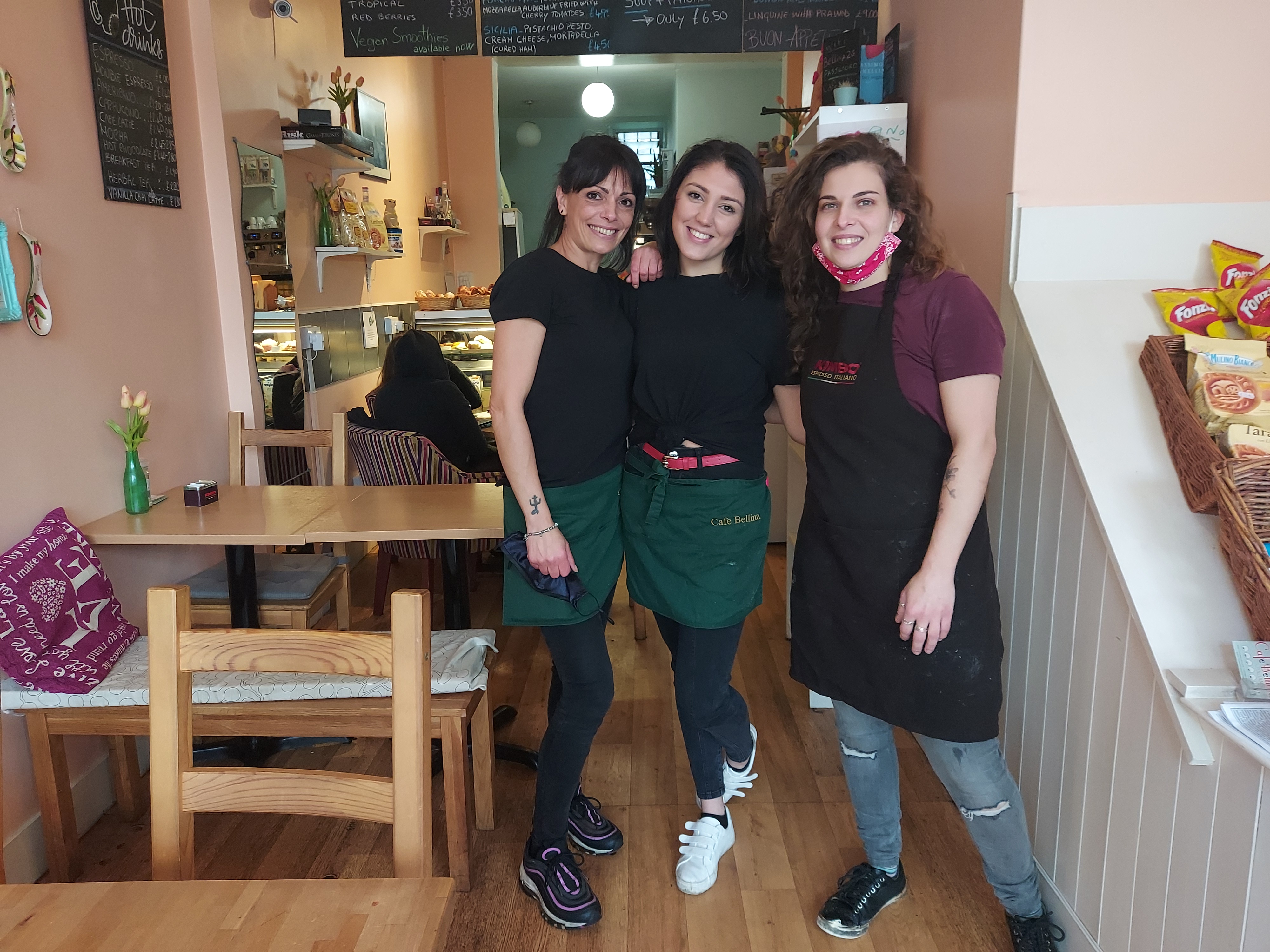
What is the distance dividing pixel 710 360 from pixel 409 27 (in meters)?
2.72

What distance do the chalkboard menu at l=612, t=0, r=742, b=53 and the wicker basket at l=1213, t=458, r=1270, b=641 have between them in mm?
2816

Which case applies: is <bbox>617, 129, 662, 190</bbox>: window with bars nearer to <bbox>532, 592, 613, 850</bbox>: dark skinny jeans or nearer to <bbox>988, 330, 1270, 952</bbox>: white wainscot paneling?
<bbox>988, 330, 1270, 952</bbox>: white wainscot paneling

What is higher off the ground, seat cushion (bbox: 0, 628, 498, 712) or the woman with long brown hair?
the woman with long brown hair

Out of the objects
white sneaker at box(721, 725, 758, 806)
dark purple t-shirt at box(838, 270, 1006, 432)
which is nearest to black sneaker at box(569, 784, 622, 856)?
white sneaker at box(721, 725, 758, 806)

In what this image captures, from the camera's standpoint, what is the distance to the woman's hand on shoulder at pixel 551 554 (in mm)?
1823

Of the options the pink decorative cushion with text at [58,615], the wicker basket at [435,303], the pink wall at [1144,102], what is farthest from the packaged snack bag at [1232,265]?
the wicker basket at [435,303]

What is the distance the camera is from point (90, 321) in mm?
2512

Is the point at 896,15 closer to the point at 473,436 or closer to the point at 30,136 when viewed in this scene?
the point at 473,436

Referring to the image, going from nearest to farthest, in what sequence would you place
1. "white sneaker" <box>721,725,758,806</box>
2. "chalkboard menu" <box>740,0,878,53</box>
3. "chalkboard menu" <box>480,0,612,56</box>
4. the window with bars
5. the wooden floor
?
the wooden floor < "white sneaker" <box>721,725,758,806</box> < "chalkboard menu" <box>740,0,878,53</box> < "chalkboard menu" <box>480,0,612,56</box> < the window with bars

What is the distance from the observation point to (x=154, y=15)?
2.88 metres

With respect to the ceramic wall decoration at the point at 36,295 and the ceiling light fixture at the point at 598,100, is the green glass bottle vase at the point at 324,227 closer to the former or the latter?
the ceramic wall decoration at the point at 36,295

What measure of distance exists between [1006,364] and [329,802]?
1.80 meters

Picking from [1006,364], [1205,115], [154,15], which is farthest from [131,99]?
[1205,115]

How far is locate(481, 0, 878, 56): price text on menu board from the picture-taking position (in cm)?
350
